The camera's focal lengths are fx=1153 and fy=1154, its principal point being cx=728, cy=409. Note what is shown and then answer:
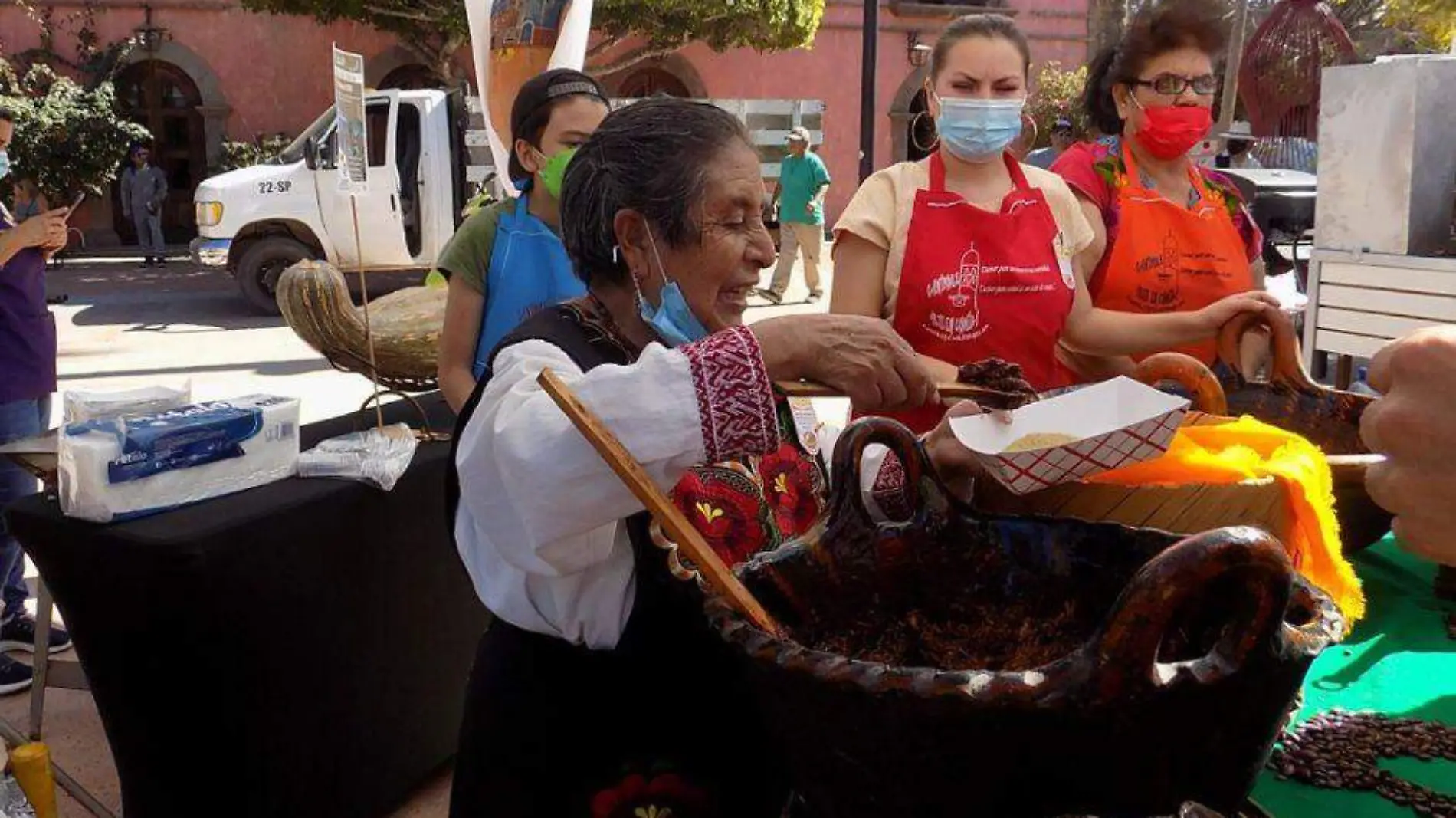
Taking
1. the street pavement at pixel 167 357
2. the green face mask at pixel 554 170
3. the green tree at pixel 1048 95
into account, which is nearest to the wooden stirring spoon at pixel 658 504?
the street pavement at pixel 167 357

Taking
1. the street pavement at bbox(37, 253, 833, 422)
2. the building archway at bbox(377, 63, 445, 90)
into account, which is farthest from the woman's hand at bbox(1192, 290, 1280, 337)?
the building archway at bbox(377, 63, 445, 90)

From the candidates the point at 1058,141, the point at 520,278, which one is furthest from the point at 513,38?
the point at 1058,141

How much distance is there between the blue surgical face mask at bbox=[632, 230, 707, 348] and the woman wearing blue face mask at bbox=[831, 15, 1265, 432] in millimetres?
788

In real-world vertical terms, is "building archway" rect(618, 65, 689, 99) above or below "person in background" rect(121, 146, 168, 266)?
above

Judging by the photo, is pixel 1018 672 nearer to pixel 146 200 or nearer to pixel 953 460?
pixel 953 460

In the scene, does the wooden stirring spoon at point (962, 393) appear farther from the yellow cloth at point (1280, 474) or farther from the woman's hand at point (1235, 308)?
the woman's hand at point (1235, 308)

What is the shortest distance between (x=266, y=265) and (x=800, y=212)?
4.82 metres

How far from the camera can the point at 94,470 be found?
1.82 metres

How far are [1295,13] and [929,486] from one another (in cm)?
1056

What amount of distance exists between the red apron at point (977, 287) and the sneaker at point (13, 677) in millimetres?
2622

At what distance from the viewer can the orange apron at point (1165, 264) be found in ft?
7.32

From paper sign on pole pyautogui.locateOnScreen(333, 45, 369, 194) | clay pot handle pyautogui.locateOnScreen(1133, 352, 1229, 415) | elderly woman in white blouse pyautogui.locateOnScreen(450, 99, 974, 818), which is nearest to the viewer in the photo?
elderly woman in white blouse pyautogui.locateOnScreen(450, 99, 974, 818)

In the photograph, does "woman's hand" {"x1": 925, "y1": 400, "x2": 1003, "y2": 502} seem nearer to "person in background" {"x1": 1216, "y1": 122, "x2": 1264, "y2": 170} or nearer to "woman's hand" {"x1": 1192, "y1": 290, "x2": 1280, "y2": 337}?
"woman's hand" {"x1": 1192, "y1": 290, "x2": 1280, "y2": 337}

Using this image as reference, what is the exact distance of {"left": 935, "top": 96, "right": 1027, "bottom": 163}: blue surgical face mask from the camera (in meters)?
2.15
